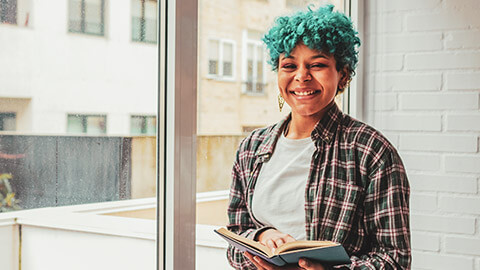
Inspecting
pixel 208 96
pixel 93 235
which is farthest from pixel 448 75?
pixel 93 235

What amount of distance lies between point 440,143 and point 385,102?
0.94ft

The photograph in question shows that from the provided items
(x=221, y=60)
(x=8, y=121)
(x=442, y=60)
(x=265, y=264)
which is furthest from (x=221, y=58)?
(x=442, y=60)

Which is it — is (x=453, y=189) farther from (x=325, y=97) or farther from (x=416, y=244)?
(x=325, y=97)

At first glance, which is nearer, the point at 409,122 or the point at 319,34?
the point at 319,34

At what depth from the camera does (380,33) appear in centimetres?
235

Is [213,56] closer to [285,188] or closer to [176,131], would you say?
[176,131]

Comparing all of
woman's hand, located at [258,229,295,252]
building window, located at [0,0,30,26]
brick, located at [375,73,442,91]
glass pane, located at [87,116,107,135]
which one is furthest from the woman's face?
brick, located at [375,73,442,91]

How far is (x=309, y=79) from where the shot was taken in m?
1.41

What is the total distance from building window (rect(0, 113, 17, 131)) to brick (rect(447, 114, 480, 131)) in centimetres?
169

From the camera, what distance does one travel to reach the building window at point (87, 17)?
1189mm

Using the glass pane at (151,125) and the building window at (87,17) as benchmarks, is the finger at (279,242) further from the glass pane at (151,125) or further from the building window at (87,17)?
the building window at (87,17)

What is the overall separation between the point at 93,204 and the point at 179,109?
33cm

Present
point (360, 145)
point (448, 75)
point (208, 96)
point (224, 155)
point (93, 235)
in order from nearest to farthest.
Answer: point (93, 235) → point (360, 145) → point (208, 96) → point (224, 155) → point (448, 75)

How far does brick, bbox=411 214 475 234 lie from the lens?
216 centimetres
